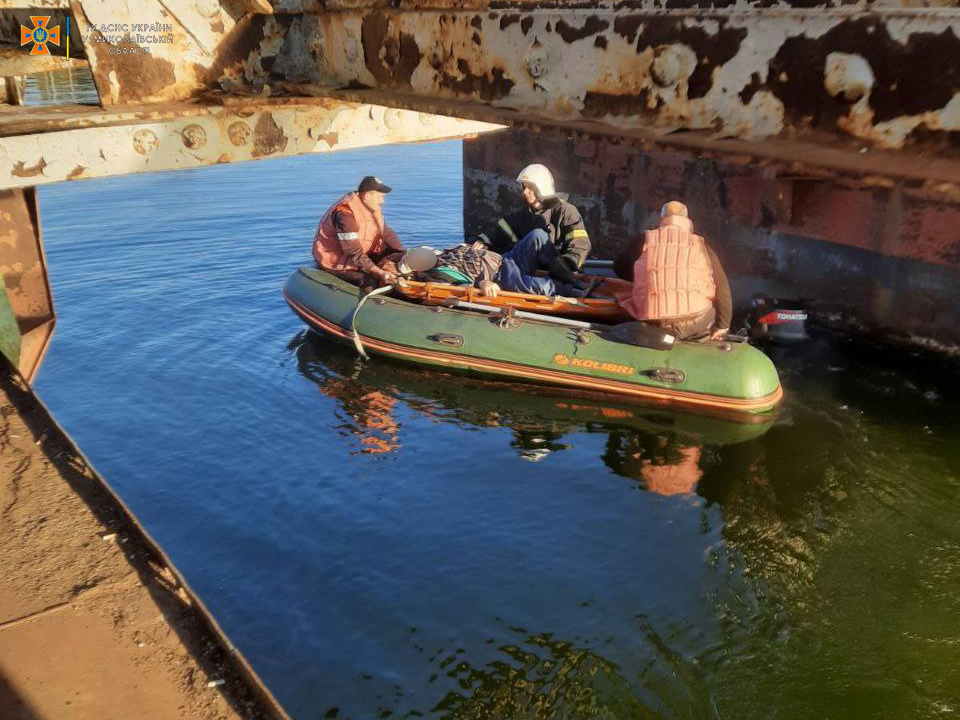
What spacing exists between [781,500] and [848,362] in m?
3.04

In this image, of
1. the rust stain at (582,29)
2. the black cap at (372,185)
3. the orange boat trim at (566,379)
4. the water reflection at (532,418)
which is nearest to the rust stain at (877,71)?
the rust stain at (582,29)

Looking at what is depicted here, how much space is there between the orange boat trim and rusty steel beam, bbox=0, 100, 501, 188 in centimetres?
514

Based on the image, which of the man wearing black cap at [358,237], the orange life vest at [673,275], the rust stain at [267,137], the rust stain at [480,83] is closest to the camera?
the rust stain at [480,83]

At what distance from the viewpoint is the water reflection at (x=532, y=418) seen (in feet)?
27.2

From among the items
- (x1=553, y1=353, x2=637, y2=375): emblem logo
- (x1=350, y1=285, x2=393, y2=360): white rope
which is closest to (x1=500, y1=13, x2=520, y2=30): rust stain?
(x1=553, y1=353, x2=637, y2=375): emblem logo

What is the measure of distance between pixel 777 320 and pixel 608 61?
757 centimetres

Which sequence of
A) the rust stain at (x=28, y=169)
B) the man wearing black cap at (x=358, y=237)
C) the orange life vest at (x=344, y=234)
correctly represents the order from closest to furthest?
1. the rust stain at (x=28, y=169)
2. the man wearing black cap at (x=358, y=237)
3. the orange life vest at (x=344, y=234)

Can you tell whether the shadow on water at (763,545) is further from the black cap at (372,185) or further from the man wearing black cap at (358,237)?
the black cap at (372,185)

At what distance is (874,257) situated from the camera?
9.40 m

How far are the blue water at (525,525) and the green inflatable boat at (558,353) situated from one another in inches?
13.2

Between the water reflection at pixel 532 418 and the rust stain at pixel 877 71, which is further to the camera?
the water reflection at pixel 532 418

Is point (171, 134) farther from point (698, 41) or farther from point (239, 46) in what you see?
point (698, 41)

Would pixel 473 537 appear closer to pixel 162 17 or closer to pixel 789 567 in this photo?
pixel 789 567

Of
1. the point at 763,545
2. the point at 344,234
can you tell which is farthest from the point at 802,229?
the point at 344,234
